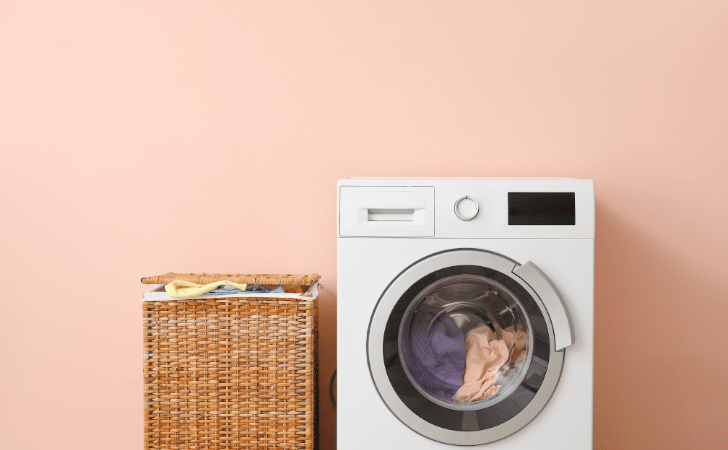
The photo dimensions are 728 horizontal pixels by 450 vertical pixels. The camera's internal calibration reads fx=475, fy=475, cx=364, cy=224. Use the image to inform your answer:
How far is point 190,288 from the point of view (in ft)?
4.62

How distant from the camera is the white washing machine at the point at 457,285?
1.29 metres

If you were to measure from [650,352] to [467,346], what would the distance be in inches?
33.3

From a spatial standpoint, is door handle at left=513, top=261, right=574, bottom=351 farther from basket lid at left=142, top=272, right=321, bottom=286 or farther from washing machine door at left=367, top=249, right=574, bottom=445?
basket lid at left=142, top=272, right=321, bottom=286

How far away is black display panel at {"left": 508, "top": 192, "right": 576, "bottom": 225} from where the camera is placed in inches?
51.7

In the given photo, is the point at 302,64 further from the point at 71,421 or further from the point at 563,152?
the point at 71,421

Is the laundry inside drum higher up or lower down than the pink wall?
lower down

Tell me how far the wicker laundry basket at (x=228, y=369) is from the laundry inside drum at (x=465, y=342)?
1.06 feet

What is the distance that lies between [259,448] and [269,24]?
1.44 metres

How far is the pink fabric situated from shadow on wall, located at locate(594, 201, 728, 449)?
2.00 ft

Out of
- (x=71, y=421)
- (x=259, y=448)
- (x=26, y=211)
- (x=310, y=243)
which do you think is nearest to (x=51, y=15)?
(x=26, y=211)

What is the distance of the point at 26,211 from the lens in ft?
5.77

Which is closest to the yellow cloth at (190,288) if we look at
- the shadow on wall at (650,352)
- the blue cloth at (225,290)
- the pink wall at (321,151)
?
the blue cloth at (225,290)

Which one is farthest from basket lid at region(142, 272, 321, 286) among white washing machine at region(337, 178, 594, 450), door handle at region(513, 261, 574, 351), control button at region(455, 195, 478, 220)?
door handle at region(513, 261, 574, 351)

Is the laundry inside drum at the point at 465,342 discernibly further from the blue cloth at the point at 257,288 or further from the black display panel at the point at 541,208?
the blue cloth at the point at 257,288
